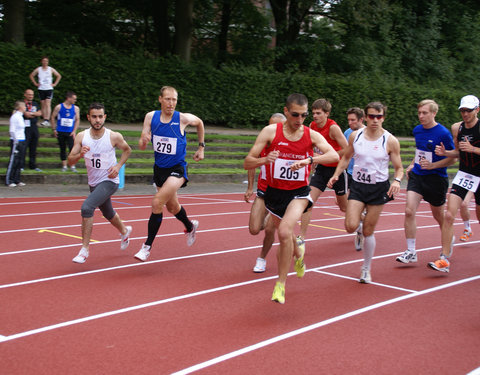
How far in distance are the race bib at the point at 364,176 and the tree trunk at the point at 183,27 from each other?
2086 cm

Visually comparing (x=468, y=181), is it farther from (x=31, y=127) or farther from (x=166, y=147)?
(x=31, y=127)

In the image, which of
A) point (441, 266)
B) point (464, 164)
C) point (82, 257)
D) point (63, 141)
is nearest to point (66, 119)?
point (63, 141)

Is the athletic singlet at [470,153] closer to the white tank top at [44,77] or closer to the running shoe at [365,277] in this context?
the running shoe at [365,277]

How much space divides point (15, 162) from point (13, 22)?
34.2 ft

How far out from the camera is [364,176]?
716cm

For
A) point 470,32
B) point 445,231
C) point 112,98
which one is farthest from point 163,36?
point 445,231

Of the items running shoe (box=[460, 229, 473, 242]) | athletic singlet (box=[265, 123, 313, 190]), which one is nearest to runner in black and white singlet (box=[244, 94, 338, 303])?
athletic singlet (box=[265, 123, 313, 190])

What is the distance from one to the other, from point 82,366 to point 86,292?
6.47ft

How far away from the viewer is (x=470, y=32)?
3891 centimetres

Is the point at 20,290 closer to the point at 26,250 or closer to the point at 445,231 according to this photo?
the point at 26,250

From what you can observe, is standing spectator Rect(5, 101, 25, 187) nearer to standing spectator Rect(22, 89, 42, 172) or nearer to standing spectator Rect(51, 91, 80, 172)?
standing spectator Rect(22, 89, 42, 172)

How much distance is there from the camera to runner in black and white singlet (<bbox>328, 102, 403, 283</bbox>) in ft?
23.1

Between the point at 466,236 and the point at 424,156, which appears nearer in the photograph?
the point at 424,156

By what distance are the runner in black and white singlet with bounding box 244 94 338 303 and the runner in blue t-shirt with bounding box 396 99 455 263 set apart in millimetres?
2179
